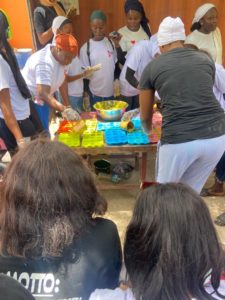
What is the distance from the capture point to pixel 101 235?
1.13m

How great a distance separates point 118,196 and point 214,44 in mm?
2033

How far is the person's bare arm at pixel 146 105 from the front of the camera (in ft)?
6.56

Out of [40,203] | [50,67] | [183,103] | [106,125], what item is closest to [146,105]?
[183,103]

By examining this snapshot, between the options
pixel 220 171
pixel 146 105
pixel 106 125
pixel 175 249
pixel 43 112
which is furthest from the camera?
pixel 43 112

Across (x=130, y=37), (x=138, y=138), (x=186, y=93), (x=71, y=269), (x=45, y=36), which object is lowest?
(x=138, y=138)

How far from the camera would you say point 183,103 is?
1.84 meters

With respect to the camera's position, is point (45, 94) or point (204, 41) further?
point (204, 41)

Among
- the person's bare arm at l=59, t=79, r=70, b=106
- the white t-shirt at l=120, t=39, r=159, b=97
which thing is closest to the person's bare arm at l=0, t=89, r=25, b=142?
the person's bare arm at l=59, t=79, r=70, b=106

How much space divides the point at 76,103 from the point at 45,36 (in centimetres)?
82

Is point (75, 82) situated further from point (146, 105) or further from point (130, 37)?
point (146, 105)

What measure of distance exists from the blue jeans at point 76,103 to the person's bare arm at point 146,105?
4.74ft

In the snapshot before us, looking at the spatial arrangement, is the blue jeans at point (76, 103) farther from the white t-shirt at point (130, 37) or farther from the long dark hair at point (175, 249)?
the long dark hair at point (175, 249)

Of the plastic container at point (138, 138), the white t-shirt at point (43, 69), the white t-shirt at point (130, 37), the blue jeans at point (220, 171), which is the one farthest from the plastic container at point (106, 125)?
the white t-shirt at point (130, 37)

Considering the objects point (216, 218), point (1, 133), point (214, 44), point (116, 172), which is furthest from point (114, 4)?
point (216, 218)
